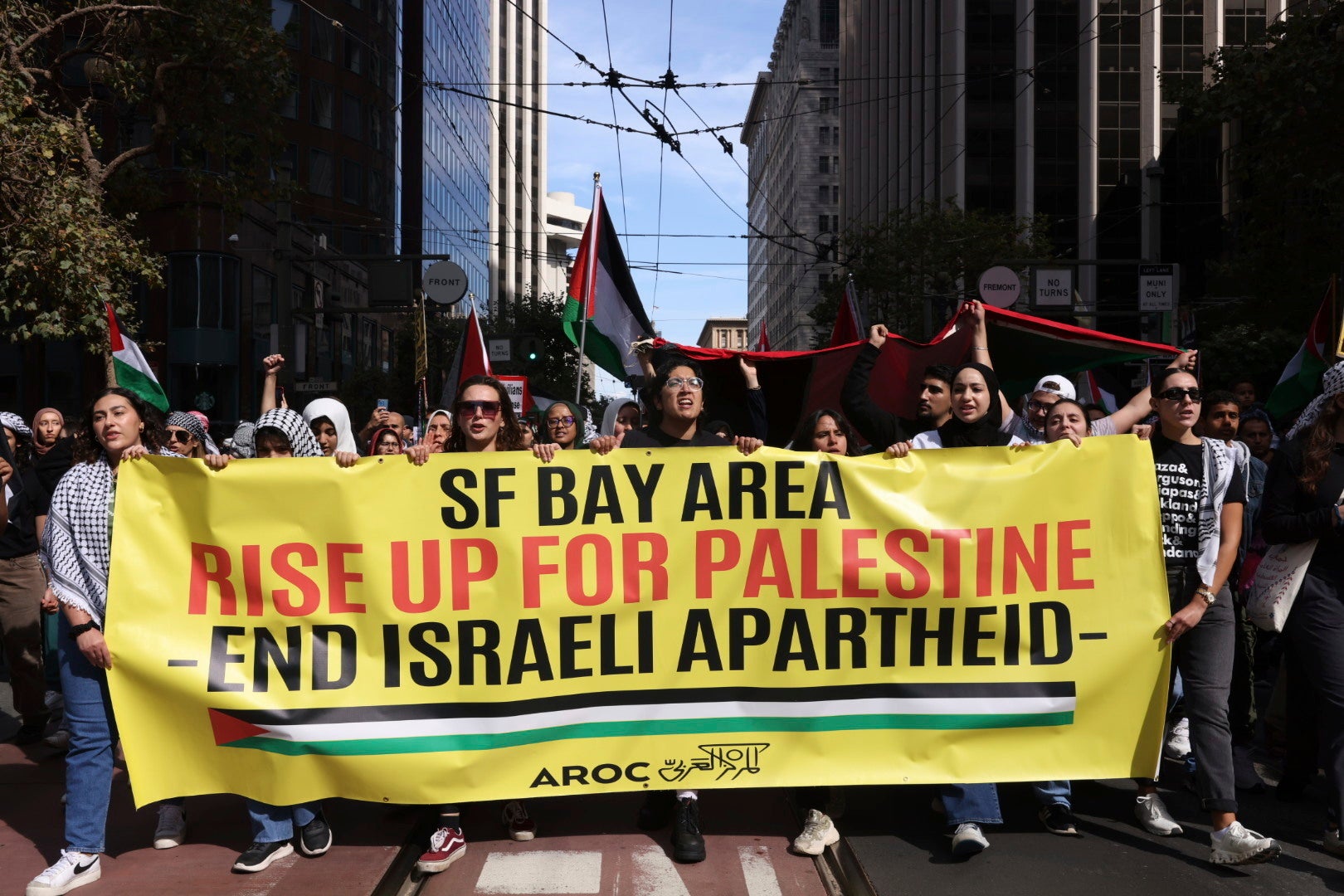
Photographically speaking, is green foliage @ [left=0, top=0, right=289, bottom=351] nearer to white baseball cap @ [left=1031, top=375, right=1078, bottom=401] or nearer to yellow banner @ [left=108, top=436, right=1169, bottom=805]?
yellow banner @ [left=108, top=436, right=1169, bottom=805]

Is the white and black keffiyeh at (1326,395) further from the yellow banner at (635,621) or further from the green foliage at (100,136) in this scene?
the green foliage at (100,136)

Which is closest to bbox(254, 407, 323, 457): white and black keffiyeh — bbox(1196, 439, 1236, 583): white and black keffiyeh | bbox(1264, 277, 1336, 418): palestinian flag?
bbox(1196, 439, 1236, 583): white and black keffiyeh

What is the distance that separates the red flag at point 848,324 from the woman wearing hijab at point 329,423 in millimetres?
3435

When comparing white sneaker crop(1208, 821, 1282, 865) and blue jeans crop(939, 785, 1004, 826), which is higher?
blue jeans crop(939, 785, 1004, 826)

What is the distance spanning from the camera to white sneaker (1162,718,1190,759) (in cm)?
591

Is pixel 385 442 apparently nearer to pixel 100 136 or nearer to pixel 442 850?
pixel 442 850

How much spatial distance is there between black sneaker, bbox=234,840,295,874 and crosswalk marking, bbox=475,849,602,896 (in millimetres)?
759

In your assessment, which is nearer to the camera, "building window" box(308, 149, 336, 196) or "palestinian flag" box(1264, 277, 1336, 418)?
"palestinian flag" box(1264, 277, 1336, 418)

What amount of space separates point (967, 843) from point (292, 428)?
3.32 metres

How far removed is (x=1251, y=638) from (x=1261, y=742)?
923 mm

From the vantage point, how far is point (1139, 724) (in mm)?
4660

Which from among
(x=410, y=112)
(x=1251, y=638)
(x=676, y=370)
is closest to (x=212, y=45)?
(x=676, y=370)

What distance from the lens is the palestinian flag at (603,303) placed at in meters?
7.77

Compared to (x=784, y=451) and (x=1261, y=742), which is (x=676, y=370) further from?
(x=1261, y=742)
